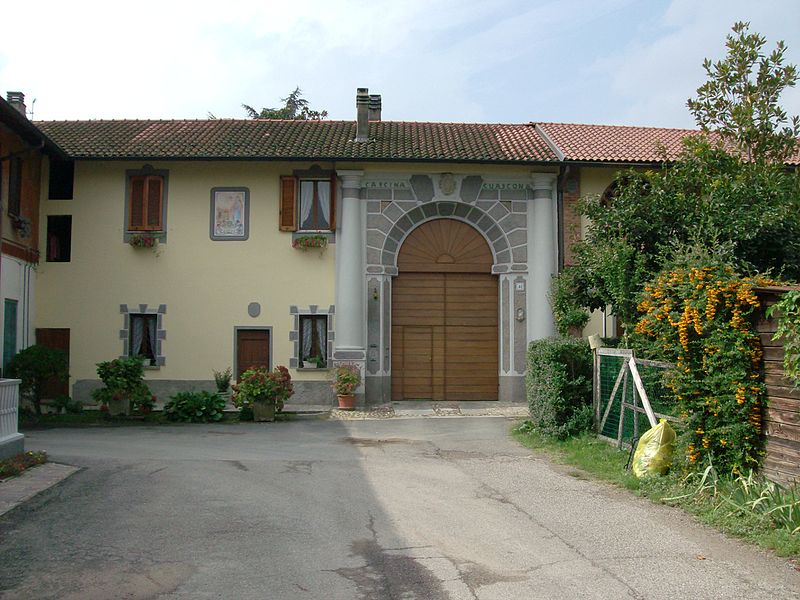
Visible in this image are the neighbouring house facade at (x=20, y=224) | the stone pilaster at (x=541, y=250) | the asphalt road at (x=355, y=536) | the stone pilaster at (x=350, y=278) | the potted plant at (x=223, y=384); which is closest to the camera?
the asphalt road at (x=355, y=536)

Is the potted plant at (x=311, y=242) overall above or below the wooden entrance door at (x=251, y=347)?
above

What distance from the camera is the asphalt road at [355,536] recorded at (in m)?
5.57

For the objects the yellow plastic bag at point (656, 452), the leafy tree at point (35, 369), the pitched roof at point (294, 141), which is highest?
the pitched roof at point (294, 141)

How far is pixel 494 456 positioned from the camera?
12.0m

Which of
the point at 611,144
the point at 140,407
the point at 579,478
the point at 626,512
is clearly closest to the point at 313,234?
the point at 140,407

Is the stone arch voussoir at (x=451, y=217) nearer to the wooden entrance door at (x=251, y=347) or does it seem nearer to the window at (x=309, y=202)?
the window at (x=309, y=202)

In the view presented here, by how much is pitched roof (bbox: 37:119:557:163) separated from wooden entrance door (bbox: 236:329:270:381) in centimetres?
450

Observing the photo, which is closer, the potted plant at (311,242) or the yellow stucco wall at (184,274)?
the potted plant at (311,242)

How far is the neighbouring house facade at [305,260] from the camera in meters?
20.1

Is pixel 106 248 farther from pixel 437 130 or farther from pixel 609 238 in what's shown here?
pixel 609 238

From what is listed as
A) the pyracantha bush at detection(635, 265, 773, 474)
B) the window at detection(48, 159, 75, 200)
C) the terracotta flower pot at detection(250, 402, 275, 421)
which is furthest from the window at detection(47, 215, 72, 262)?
the pyracantha bush at detection(635, 265, 773, 474)

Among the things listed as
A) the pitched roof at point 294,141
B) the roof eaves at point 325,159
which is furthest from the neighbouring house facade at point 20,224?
the roof eaves at point 325,159

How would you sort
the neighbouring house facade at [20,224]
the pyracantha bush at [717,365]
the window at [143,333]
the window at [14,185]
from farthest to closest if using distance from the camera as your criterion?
the window at [143,333]
the window at [14,185]
the neighbouring house facade at [20,224]
the pyracantha bush at [717,365]

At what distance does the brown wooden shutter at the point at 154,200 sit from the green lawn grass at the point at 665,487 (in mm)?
11825
